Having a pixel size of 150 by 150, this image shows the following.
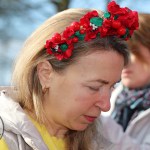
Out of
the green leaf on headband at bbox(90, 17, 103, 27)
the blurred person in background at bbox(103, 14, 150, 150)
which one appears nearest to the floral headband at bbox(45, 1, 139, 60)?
the green leaf on headband at bbox(90, 17, 103, 27)

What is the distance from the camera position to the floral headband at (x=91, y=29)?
1736mm

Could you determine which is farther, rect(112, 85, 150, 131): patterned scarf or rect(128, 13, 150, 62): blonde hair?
rect(112, 85, 150, 131): patterned scarf

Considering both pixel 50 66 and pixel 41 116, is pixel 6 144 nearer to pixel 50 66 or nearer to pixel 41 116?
pixel 41 116

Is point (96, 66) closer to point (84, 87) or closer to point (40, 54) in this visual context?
point (84, 87)

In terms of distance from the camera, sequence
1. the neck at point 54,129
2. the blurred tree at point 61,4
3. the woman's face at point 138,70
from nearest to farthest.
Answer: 1. the neck at point 54,129
2. the woman's face at point 138,70
3. the blurred tree at point 61,4

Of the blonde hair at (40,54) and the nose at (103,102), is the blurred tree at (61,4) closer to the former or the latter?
the blonde hair at (40,54)

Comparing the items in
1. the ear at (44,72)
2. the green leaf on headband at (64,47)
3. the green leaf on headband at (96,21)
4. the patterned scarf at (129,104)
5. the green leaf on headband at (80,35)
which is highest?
the green leaf on headband at (96,21)

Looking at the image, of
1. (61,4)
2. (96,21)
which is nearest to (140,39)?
(96,21)

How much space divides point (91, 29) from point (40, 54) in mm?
216

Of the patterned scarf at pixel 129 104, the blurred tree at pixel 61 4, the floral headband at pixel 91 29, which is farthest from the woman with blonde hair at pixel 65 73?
the blurred tree at pixel 61 4

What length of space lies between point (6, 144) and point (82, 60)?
417 millimetres

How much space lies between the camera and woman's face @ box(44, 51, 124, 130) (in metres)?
1.74

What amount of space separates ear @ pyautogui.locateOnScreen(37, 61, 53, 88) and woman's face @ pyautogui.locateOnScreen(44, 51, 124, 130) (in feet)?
0.06

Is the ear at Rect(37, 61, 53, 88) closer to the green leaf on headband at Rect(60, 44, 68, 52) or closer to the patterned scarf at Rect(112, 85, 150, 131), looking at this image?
the green leaf on headband at Rect(60, 44, 68, 52)
